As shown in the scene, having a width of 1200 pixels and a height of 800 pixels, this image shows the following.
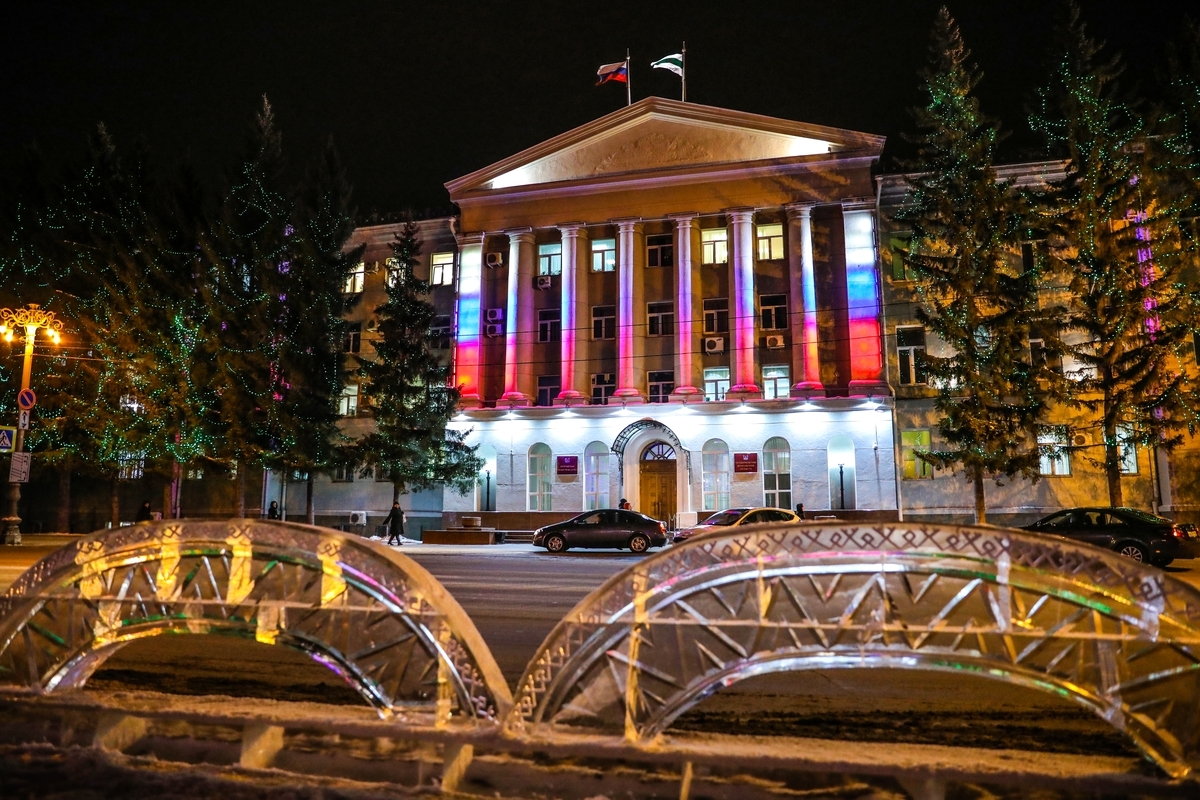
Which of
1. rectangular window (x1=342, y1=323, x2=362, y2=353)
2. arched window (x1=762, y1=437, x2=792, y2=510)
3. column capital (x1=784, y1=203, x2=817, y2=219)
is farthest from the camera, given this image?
rectangular window (x1=342, y1=323, x2=362, y2=353)

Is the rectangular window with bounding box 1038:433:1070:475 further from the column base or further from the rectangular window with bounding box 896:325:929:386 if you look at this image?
the column base

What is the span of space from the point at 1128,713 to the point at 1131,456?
105 ft

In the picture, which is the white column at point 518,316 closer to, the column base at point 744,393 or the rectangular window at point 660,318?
the rectangular window at point 660,318

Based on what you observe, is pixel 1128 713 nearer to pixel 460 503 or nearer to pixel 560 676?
pixel 560 676

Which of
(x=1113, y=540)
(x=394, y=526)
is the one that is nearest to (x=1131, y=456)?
(x=1113, y=540)

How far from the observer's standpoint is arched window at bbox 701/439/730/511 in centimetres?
3322

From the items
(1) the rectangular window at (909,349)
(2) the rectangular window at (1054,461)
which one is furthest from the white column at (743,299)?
(2) the rectangular window at (1054,461)

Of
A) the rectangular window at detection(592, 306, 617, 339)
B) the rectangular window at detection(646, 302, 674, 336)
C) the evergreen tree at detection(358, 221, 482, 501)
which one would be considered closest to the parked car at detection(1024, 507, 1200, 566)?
the rectangular window at detection(646, 302, 674, 336)

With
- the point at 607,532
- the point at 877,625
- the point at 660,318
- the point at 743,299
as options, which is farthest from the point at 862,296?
the point at 877,625

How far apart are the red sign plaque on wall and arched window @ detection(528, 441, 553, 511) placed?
27.3 feet

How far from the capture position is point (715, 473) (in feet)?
110

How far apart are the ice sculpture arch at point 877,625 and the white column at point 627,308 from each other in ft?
98.8

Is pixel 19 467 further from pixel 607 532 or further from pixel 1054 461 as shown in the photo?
pixel 1054 461

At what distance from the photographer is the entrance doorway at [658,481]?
3456cm
